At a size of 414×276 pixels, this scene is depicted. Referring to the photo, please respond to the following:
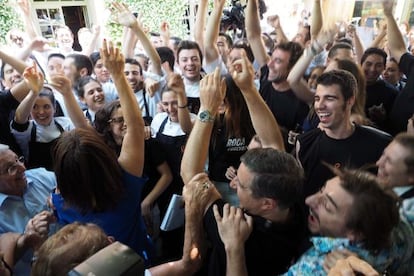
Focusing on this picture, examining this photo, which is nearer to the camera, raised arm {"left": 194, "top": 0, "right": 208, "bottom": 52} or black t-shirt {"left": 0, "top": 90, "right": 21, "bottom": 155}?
black t-shirt {"left": 0, "top": 90, "right": 21, "bottom": 155}

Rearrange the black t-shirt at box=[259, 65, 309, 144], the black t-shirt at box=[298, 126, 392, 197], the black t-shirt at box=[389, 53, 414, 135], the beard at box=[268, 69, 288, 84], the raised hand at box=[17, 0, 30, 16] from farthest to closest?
the raised hand at box=[17, 0, 30, 16], the beard at box=[268, 69, 288, 84], the black t-shirt at box=[259, 65, 309, 144], the black t-shirt at box=[389, 53, 414, 135], the black t-shirt at box=[298, 126, 392, 197]

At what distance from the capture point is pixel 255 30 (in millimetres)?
2818

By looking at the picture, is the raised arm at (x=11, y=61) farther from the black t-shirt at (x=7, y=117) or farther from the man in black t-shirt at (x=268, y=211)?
the man in black t-shirt at (x=268, y=211)

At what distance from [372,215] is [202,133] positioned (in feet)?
2.21

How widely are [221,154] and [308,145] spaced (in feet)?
1.73

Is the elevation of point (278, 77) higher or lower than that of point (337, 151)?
higher

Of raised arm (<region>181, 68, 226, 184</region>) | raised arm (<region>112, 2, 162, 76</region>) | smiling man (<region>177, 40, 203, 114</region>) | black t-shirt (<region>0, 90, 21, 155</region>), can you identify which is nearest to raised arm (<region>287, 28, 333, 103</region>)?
smiling man (<region>177, 40, 203, 114</region>)

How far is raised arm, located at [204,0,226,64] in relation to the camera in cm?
283

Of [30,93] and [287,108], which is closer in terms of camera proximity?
[30,93]

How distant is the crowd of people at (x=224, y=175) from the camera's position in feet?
3.01

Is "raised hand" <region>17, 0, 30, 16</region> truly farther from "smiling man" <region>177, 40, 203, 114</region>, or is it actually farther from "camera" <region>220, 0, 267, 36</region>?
"camera" <region>220, 0, 267, 36</region>

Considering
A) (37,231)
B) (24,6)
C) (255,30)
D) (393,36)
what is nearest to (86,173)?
(37,231)

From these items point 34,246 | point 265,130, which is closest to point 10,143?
point 34,246

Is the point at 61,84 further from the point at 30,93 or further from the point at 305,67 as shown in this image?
the point at 305,67
